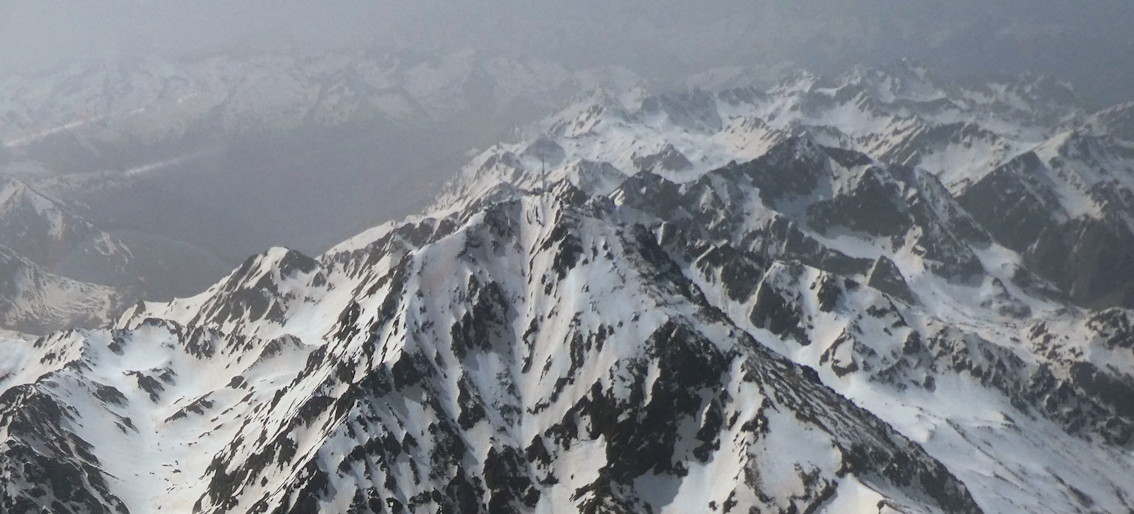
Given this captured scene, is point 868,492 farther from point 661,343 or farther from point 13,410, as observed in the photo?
point 13,410

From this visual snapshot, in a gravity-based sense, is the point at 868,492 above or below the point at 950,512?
above

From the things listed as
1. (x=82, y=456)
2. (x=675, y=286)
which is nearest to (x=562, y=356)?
(x=675, y=286)

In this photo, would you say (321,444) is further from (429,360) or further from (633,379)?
(633,379)

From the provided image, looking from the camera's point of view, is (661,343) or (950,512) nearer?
(950,512)

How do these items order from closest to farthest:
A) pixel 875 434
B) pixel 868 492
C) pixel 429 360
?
pixel 868 492 < pixel 875 434 < pixel 429 360

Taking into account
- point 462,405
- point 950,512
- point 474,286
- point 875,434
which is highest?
point 474,286

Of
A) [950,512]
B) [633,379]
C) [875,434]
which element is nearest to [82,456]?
[633,379]

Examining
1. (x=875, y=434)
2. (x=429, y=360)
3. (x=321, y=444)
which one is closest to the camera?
(x=321, y=444)

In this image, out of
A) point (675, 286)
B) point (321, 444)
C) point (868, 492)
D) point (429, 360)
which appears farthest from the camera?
point (675, 286)

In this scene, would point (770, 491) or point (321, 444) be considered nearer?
point (770, 491)
